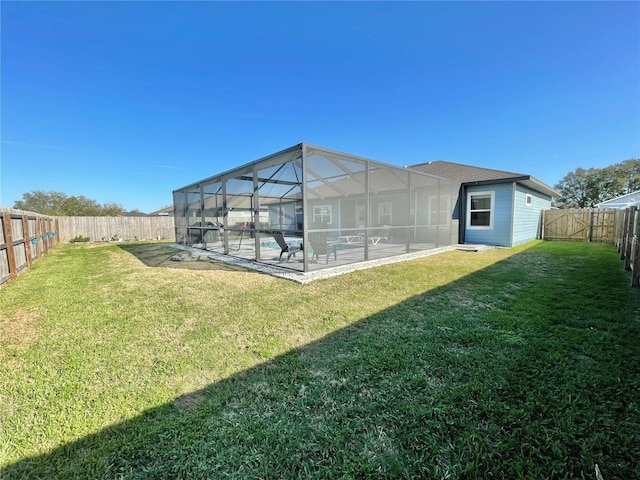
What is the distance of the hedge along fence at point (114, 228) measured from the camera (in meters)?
15.4

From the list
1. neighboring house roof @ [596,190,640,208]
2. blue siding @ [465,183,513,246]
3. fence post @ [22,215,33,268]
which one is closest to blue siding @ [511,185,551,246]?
blue siding @ [465,183,513,246]

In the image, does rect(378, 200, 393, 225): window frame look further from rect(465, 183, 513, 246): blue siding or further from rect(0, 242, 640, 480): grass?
rect(0, 242, 640, 480): grass

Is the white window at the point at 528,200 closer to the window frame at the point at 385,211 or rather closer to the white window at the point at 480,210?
the white window at the point at 480,210

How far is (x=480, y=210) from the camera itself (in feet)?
35.1

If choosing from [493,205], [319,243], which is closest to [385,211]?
[493,205]

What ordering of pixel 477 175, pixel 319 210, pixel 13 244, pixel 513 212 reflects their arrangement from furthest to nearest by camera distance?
pixel 477 175
pixel 513 212
pixel 319 210
pixel 13 244

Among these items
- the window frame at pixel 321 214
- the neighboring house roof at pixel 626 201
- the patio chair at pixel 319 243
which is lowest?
the patio chair at pixel 319 243

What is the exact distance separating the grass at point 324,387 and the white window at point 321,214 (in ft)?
10.5

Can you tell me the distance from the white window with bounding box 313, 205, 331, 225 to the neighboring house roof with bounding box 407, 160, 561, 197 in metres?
6.07

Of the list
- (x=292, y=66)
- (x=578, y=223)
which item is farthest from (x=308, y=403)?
(x=578, y=223)

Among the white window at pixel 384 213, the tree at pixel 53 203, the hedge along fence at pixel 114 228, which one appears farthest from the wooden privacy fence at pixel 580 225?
the tree at pixel 53 203

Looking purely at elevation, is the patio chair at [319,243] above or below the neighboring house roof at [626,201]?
below

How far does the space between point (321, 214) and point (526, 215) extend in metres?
9.64

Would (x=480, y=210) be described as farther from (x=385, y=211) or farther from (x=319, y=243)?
(x=319, y=243)
